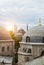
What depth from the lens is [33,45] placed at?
19547 mm

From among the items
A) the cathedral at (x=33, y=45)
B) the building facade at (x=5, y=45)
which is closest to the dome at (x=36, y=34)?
the cathedral at (x=33, y=45)

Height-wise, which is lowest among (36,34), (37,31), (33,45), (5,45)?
(5,45)

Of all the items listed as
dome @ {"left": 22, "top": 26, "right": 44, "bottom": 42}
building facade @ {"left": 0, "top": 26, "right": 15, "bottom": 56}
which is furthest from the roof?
building facade @ {"left": 0, "top": 26, "right": 15, "bottom": 56}

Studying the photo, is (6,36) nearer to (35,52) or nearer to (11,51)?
(11,51)

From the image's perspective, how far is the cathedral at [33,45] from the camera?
19353 millimetres

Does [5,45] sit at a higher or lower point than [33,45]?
lower

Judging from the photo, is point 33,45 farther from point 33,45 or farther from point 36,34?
point 36,34

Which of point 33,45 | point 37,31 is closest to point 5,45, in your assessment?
point 37,31

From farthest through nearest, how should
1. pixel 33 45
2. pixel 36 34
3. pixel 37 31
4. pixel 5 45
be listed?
pixel 5 45, pixel 37 31, pixel 36 34, pixel 33 45

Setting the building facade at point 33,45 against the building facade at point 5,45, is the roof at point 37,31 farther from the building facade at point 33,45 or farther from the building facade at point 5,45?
the building facade at point 5,45

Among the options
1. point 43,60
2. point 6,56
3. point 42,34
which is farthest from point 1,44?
point 43,60

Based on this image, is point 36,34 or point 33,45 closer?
point 33,45

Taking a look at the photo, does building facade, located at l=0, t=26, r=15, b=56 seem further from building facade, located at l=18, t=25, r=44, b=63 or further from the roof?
the roof

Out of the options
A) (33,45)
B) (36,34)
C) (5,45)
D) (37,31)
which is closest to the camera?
(33,45)
